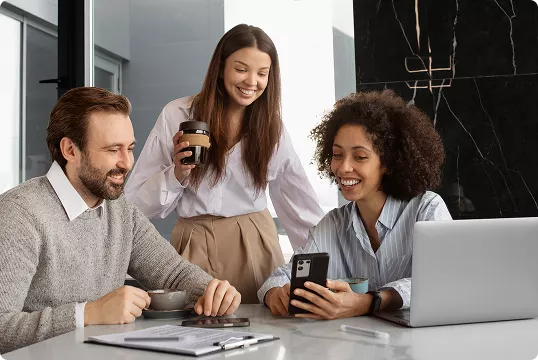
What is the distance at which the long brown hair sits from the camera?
247cm

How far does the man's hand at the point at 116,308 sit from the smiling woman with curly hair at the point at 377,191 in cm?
38

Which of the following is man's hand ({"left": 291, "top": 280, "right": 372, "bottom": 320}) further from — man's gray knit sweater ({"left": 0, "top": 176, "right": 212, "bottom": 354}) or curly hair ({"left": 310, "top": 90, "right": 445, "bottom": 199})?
curly hair ({"left": 310, "top": 90, "right": 445, "bottom": 199})

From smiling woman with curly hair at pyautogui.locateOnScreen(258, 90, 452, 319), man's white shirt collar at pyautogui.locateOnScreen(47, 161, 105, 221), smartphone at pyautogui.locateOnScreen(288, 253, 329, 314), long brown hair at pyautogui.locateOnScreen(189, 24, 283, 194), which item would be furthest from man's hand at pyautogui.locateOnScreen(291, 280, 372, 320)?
long brown hair at pyautogui.locateOnScreen(189, 24, 283, 194)

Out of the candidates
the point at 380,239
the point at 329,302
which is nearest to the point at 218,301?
the point at 329,302

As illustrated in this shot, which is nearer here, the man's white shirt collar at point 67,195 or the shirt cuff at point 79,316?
the shirt cuff at point 79,316

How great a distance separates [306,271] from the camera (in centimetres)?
168

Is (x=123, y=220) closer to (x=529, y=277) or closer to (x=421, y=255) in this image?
(x=421, y=255)

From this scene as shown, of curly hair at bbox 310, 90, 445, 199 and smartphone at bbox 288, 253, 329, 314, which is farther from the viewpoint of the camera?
curly hair at bbox 310, 90, 445, 199

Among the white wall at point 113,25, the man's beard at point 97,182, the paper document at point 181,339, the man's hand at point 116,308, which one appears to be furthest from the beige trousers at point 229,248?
the white wall at point 113,25

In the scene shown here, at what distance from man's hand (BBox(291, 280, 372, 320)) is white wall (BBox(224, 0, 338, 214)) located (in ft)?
6.14

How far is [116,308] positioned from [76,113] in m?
0.59

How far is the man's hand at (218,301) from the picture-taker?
176 cm

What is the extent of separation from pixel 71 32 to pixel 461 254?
2955 millimetres

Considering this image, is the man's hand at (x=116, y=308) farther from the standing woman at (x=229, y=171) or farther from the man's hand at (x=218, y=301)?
the standing woman at (x=229, y=171)
